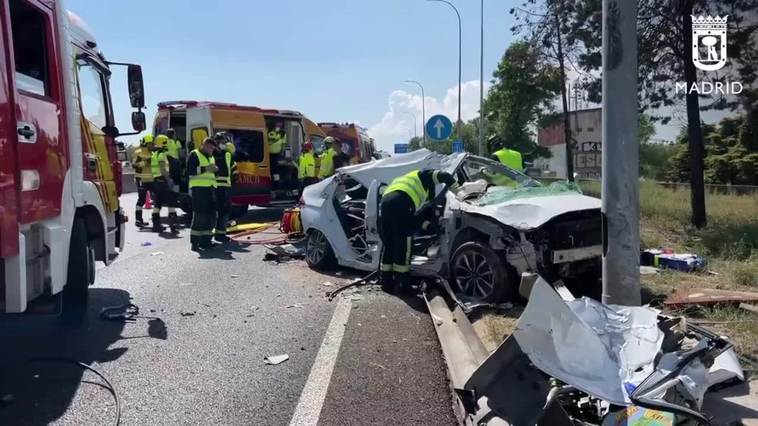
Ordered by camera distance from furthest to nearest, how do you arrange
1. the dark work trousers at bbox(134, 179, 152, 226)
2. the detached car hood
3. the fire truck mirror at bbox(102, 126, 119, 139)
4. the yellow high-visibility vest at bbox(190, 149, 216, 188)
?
the dark work trousers at bbox(134, 179, 152, 226), the yellow high-visibility vest at bbox(190, 149, 216, 188), the fire truck mirror at bbox(102, 126, 119, 139), the detached car hood

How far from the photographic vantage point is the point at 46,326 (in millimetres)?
5590

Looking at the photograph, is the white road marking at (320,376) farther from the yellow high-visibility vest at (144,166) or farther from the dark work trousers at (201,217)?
the yellow high-visibility vest at (144,166)

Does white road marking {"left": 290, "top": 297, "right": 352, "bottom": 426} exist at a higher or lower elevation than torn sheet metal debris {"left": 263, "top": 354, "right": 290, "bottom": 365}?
lower

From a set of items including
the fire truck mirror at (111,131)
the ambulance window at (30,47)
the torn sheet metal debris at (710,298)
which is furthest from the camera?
the fire truck mirror at (111,131)

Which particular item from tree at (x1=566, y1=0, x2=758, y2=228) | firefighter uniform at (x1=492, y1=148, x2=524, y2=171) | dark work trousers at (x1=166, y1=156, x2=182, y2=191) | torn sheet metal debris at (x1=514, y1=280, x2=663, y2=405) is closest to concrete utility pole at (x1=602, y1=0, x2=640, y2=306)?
torn sheet metal debris at (x1=514, y1=280, x2=663, y2=405)

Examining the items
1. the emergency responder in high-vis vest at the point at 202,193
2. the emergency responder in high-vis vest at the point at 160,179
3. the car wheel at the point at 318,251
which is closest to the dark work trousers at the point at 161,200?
the emergency responder in high-vis vest at the point at 160,179

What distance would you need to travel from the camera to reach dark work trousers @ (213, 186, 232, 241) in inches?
431

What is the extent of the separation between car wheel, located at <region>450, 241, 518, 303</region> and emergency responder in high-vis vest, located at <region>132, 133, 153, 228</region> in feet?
29.6

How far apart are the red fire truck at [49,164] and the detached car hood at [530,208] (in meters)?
3.54

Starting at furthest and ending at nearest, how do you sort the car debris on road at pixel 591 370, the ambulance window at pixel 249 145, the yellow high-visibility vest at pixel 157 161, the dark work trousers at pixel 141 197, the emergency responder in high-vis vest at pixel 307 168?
the ambulance window at pixel 249 145 < the emergency responder in high-vis vest at pixel 307 168 < the dark work trousers at pixel 141 197 < the yellow high-visibility vest at pixel 157 161 < the car debris on road at pixel 591 370

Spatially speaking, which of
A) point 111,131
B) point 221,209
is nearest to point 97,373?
point 111,131

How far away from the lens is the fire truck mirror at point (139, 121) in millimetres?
6680

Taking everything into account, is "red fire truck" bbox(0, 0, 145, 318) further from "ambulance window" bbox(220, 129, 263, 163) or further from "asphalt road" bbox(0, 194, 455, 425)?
"ambulance window" bbox(220, 129, 263, 163)

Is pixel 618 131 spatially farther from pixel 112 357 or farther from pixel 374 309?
pixel 112 357
